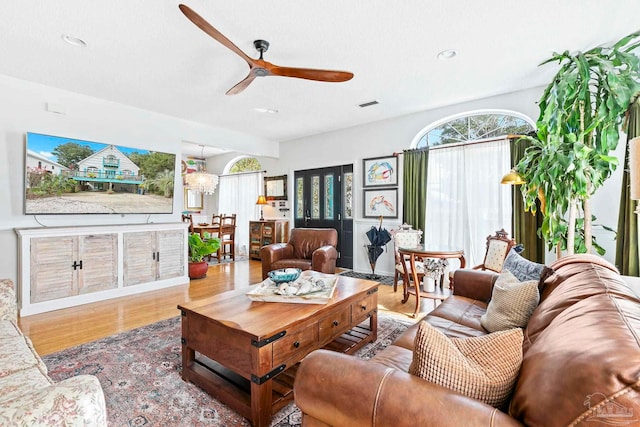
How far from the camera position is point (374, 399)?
2.97 ft

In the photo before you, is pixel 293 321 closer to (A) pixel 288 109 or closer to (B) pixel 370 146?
(A) pixel 288 109

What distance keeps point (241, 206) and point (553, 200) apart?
6.88 m

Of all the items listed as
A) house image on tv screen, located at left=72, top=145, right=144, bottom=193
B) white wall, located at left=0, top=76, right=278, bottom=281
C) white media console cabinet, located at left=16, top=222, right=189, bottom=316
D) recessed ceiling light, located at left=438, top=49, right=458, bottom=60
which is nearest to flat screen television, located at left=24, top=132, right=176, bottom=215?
house image on tv screen, located at left=72, top=145, right=144, bottom=193

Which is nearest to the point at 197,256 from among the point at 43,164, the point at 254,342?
the point at 43,164

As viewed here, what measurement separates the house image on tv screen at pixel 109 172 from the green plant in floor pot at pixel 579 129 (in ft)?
16.5

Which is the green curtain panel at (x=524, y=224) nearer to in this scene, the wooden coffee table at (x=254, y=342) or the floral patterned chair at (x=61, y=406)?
the wooden coffee table at (x=254, y=342)

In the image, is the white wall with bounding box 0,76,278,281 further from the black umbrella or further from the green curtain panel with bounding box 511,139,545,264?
the green curtain panel with bounding box 511,139,545,264

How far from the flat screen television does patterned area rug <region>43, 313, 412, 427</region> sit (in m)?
2.18

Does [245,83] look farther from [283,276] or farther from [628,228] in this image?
[628,228]

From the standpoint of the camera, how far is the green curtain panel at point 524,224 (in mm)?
3676

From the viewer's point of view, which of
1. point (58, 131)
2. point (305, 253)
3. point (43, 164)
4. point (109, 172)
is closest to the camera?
point (43, 164)

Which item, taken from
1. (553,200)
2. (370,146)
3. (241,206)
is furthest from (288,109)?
(241,206)

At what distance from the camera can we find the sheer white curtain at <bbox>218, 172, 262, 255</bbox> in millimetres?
7773

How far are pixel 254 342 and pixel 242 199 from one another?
6776 mm
